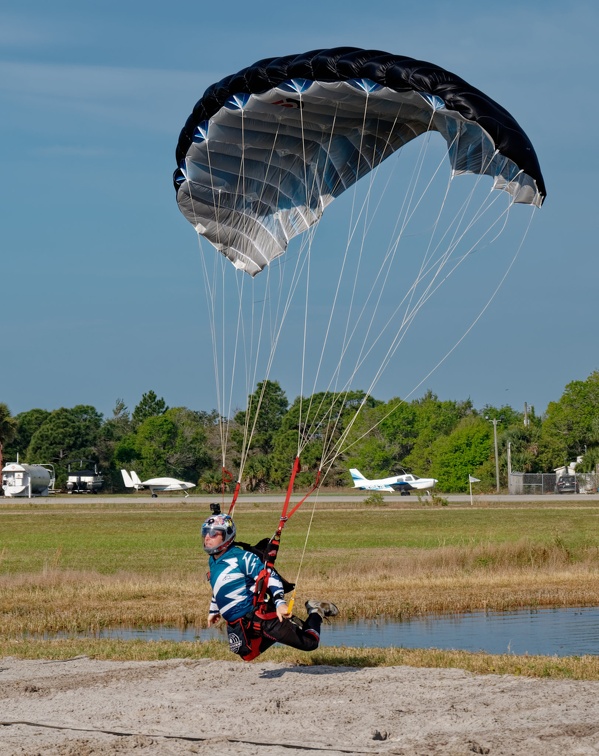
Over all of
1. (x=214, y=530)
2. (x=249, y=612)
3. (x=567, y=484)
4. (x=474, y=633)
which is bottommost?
(x=474, y=633)

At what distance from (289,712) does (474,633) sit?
6957 mm

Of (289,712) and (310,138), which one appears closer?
(289,712)

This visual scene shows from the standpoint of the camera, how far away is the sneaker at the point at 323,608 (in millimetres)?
9203

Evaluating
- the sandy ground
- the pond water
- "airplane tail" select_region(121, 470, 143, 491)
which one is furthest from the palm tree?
the sandy ground

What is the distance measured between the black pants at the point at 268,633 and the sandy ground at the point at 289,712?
348 millimetres

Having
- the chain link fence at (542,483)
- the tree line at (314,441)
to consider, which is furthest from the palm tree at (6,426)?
the chain link fence at (542,483)

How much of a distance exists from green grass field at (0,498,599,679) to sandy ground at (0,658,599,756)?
101 centimetres

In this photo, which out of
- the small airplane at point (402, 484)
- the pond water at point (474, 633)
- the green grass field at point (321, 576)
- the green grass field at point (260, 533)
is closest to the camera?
the green grass field at point (321, 576)

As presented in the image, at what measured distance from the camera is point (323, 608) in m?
9.28

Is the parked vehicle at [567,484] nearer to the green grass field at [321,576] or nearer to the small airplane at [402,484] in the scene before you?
the small airplane at [402,484]

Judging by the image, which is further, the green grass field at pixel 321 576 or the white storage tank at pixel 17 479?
the white storage tank at pixel 17 479

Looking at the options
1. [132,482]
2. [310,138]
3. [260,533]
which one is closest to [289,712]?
[310,138]

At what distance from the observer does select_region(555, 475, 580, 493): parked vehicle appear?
256ft

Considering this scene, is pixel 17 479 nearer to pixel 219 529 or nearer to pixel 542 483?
pixel 542 483
